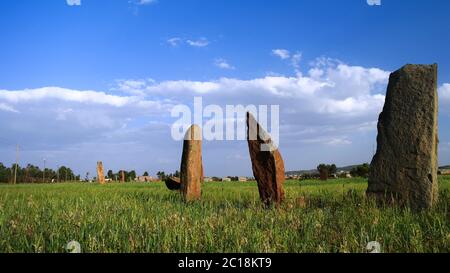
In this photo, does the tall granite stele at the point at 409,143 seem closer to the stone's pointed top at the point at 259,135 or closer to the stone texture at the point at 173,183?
the stone's pointed top at the point at 259,135

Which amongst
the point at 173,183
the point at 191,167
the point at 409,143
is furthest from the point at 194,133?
the point at 409,143

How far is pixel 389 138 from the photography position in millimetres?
11047

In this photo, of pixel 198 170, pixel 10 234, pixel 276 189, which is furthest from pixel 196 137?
pixel 10 234

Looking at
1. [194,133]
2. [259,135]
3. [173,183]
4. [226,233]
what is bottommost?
[226,233]

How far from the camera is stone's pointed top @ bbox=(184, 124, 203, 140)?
1459 cm

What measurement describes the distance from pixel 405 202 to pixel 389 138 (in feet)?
5.18

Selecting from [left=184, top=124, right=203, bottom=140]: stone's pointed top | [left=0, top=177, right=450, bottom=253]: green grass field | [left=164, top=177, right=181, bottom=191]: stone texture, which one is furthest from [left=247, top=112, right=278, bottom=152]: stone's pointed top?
[left=164, top=177, right=181, bottom=191]: stone texture

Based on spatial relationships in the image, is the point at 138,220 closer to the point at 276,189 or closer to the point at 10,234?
the point at 10,234

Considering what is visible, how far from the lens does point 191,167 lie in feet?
46.9

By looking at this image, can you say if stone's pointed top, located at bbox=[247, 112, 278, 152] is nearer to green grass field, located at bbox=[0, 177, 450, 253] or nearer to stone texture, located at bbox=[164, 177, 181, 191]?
green grass field, located at bbox=[0, 177, 450, 253]

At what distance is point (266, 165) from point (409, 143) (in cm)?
357

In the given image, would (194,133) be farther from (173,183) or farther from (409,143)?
(409,143)
